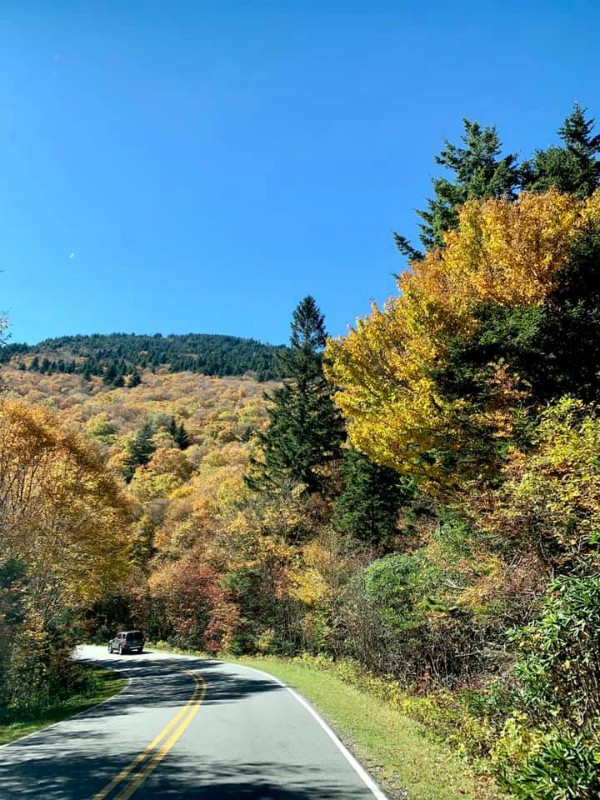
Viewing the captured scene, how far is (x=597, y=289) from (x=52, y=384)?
129283 mm

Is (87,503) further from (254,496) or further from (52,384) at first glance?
(52,384)

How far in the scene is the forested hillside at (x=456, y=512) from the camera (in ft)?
27.0

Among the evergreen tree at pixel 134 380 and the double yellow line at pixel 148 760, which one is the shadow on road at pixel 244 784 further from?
the evergreen tree at pixel 134 380

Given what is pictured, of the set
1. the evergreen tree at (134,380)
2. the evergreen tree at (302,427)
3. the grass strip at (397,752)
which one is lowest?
the grass strip at (397,752)

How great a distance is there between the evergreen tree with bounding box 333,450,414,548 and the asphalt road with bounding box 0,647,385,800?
16219 mm

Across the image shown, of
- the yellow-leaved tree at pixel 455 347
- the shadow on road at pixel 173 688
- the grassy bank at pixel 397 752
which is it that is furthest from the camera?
the shadow on road at pixel 173 688

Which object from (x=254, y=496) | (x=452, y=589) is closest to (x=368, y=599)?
(x=452, y=589)

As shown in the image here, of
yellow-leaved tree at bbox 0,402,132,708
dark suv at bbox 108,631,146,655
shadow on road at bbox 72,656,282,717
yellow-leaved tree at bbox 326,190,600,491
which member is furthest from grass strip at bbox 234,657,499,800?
dark suv at bbox 108,631,146,655

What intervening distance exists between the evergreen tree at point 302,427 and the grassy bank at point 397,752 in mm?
23549

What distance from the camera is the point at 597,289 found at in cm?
1492

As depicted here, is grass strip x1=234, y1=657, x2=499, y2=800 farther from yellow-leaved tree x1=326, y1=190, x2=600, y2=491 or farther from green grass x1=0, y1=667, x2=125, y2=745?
green grass x1=0, y1=667, x2=125, y2=745

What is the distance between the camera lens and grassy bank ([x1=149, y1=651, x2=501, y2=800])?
7.24 metres

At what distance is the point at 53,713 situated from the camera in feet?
54.0

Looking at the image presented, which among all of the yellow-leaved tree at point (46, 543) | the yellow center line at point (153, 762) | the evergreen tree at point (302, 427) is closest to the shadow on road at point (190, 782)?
the yellow center line at point (153, 762)
